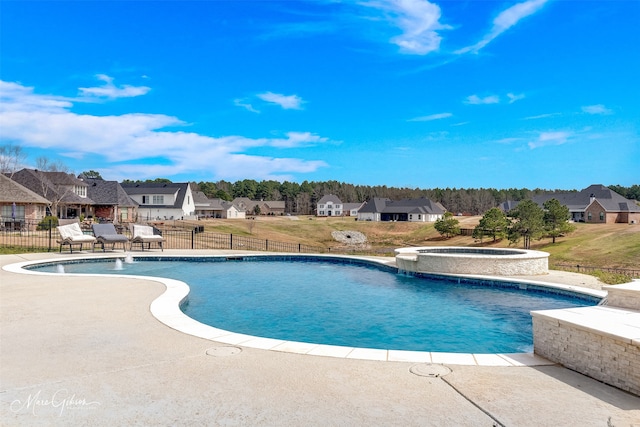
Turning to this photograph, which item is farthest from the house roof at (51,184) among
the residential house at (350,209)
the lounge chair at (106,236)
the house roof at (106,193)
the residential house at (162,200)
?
the residential house at (350,209)

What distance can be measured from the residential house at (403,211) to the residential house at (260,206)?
33032 mm

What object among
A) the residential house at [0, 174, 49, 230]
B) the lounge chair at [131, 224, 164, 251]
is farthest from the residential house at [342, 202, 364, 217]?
the lounge chair at [131, 224, 164, 251]

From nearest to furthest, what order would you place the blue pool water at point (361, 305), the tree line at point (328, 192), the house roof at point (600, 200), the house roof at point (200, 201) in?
the blue pool water at point (361, 305), the house roof at point (600, 200), the house roof at point (200, 201), the tree line at point (328, 192)

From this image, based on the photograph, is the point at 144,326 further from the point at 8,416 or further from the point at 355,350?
the point at 355,350

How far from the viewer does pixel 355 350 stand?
21.5 feet

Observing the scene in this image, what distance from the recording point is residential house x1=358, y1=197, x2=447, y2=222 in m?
90.6

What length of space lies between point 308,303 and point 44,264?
12252 millimetres

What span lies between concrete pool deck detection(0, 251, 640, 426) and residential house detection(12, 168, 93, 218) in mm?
44326

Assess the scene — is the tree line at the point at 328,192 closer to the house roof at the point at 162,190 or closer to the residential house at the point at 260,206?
the residential house at the point at 260,206

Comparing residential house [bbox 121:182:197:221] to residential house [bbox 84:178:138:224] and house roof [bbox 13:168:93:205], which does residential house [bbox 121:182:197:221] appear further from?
house roof [bbox 13:168:93:205]

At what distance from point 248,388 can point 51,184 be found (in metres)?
49.9

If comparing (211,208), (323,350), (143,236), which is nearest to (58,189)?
(143,236)

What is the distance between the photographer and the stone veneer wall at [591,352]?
507 centimetres

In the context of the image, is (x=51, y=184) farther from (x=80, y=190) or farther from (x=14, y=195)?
(x=14, y=195)
